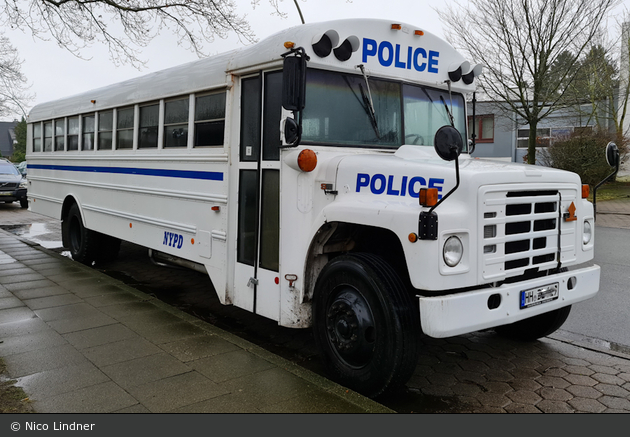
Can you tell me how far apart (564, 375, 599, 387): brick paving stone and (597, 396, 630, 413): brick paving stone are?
236mm

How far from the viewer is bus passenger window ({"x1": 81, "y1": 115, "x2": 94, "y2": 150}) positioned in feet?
25.1

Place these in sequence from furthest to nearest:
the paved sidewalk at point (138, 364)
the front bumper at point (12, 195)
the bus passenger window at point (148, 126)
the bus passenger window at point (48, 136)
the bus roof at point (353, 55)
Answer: the front bumper at point (12, 195)
the bus passenger window at point (48, 136)
the bus passenger window at point (148, 126)
the bus roof at point (353, 55)
the paved sidewalk at point (138, 364)

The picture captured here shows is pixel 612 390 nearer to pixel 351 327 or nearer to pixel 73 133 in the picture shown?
pixel 351 327

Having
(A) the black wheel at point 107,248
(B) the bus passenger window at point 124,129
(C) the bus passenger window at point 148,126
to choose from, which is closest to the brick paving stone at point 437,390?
(C) the bus passenger window at point 148,126

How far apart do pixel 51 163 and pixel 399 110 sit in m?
6.87

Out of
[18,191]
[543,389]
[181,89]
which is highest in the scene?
[181,89]

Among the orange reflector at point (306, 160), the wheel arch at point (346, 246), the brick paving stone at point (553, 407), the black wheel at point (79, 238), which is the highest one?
the orange reflector at point (306, 160)

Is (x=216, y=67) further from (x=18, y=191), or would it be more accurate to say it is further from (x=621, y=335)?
(x=18, y=191)

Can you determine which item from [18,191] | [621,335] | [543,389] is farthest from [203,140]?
[18,191]

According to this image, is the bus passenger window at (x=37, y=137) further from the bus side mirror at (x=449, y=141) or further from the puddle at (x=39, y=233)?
the bus side mirror at (x=449, y=141)

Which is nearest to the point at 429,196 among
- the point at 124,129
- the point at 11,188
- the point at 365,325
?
the point at 365,325

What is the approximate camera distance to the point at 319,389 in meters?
3.45

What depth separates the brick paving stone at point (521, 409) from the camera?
354 cm

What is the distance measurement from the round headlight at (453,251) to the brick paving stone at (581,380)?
1.63m
